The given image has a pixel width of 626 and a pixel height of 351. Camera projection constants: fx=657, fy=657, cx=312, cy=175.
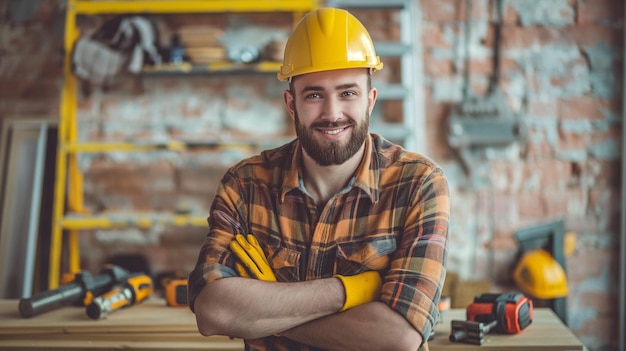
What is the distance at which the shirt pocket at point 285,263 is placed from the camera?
71.9 inches

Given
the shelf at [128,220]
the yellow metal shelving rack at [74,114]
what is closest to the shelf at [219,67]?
the yellow metal shelving rack at [74,114]

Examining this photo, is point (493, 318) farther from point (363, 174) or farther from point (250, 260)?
point (250, 260)

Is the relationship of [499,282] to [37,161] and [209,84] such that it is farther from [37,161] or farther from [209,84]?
[37,161]

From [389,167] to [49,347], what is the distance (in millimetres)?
1221

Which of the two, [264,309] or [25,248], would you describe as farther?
[25,248]

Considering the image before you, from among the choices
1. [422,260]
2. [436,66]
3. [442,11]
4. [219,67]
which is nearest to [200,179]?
[219,67]

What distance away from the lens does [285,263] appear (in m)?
1.83

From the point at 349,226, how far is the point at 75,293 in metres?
1.15

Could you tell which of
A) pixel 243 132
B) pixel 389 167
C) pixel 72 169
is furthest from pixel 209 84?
pixel 389 167

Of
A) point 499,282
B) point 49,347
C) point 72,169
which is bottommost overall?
point 499,282

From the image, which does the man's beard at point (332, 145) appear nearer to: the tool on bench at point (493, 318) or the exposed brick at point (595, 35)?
the tool on bench at point (493, 318)

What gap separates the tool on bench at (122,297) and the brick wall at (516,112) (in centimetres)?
86

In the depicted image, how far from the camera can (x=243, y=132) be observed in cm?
347

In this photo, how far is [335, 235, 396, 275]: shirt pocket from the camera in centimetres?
178
